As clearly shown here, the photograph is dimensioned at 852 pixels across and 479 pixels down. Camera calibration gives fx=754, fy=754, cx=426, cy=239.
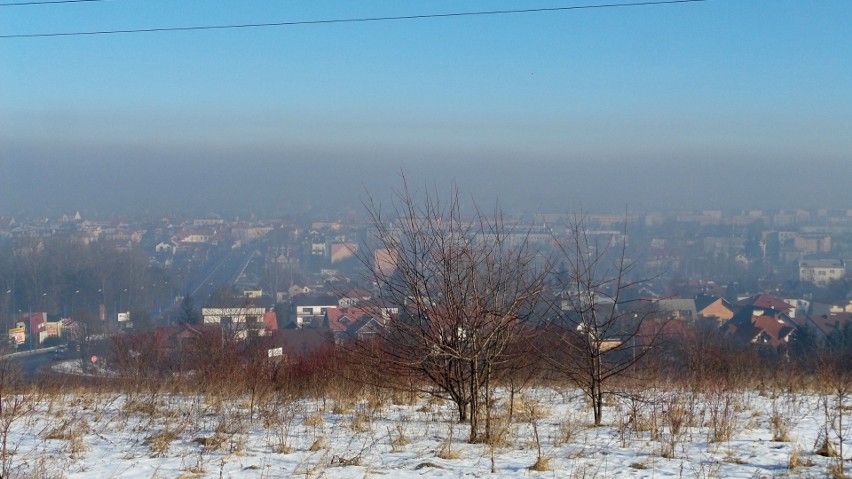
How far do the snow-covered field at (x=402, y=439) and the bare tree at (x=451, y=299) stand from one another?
491mm

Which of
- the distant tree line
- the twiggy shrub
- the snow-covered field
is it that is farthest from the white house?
the twiggy shrub

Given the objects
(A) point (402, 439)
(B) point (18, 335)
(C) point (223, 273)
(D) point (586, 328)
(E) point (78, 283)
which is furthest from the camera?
(C) point (223, 273)

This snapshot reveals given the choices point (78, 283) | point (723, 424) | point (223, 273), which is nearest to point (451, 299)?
point (723, 424)

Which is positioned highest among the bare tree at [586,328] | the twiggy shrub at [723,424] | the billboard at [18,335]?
the bare tree at [586,328]

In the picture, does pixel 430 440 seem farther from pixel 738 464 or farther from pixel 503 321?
pixel 738 464

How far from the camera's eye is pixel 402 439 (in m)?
5.63

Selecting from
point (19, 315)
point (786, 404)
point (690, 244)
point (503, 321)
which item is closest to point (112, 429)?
point (503, 321)

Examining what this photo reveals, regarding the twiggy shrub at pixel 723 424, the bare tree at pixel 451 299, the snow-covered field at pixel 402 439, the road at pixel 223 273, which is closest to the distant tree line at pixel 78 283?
the road at pixel 223 273

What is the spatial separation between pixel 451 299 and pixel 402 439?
1138mm

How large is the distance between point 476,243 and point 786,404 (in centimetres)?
357

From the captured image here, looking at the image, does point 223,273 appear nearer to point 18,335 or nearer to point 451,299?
point 18,335

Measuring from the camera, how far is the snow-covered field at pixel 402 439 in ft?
15.7

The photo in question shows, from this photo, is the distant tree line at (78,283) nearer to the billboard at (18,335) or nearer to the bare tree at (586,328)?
the billboard at (18,335)

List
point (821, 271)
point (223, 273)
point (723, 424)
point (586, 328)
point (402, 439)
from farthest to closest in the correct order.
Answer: point (821, 271) < point (223, 273) < point (586, 328) < point (723, 424) < point (402, 439)
